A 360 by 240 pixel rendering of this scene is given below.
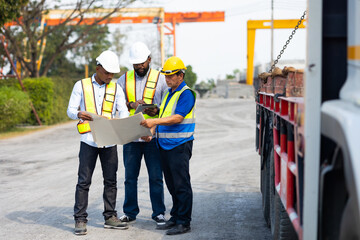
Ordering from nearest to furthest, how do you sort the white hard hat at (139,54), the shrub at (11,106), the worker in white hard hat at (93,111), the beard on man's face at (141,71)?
the worker in white hard hat at (93,111) → the white hard hat at (139,54) → the beard on man's face at (141,71) → the shrub at (11,106)

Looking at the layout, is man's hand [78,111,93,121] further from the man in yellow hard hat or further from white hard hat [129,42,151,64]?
white hard hat [129,42,151,64]

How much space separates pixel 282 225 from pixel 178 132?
75.9 inches

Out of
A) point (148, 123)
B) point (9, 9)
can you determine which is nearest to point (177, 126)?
point (148, 123)

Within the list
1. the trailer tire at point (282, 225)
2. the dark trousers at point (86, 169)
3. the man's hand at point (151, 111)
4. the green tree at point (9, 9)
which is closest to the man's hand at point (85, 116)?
the dark trousers at point (86, 169)

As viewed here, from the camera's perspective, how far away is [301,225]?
388cm

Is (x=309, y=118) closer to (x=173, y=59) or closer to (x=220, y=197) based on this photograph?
(x=173, y=59)

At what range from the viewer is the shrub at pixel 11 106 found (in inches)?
824

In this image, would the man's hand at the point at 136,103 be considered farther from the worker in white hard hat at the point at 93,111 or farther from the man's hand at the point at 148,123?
the man's hand at the point at 148,123

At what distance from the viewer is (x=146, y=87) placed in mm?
7289

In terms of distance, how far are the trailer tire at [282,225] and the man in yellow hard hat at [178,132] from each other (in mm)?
1537

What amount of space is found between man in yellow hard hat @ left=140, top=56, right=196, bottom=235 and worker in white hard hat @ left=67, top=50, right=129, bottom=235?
1.78 feet

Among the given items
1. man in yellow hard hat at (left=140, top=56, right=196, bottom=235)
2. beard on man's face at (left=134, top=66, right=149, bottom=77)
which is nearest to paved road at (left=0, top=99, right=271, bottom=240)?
man in yellow hard hat at (left=140, top=56, right=196, bottom=235)

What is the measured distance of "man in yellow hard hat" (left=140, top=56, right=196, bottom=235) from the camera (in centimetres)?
673

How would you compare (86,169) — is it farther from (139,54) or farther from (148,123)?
(139,54)
